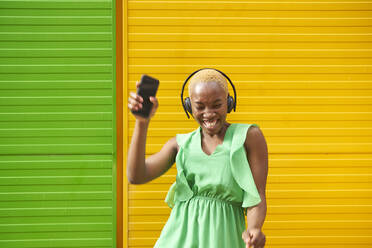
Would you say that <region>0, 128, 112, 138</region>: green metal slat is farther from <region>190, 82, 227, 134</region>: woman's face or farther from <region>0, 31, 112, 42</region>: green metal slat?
<region>190, 82, 227, 134</region>: woman's face

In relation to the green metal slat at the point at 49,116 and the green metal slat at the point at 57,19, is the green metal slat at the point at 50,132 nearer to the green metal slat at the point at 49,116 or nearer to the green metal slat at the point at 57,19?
the green metal slat at the point at 49,116

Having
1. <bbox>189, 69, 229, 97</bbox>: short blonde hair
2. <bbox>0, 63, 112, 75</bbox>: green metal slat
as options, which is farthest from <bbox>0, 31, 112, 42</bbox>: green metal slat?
<bbox>189, 69, 229, 97</bbox>: short blonde hair

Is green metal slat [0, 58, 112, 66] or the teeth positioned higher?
green metal slat [0, 58, 112, 66]

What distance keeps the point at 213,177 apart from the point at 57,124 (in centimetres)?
101

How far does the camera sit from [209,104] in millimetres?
1475

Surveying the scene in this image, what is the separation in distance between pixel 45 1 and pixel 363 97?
1629 millimetres

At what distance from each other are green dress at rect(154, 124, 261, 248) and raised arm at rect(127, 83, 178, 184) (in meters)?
0.08

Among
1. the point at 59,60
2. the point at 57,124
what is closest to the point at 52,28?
the point at 59,60

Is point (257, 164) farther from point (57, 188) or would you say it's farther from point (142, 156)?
point (57, 188)

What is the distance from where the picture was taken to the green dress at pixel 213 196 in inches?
56.8

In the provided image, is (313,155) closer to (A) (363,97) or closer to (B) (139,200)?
(A) (363,97)

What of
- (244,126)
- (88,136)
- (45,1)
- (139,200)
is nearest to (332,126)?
(244,126)

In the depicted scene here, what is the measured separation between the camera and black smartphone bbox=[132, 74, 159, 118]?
4.40ft

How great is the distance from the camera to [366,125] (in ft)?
7.19
